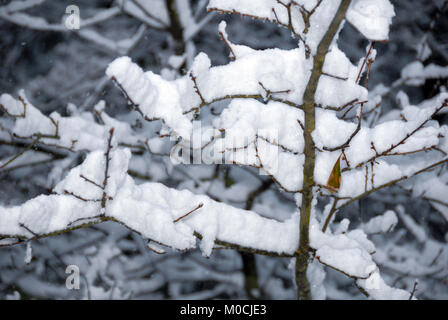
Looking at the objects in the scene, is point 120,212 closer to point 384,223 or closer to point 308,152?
point 308,152

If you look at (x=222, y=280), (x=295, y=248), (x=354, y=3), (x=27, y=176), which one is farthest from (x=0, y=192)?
(x=354, y=3)

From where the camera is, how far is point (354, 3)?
114 centimetres

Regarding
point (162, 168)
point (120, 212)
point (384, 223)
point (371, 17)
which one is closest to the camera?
point (371, 17)

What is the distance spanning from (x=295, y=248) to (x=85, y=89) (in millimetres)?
3388

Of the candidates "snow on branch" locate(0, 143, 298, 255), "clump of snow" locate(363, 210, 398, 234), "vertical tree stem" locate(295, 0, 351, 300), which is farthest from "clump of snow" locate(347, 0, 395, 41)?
"clump of snow" locate(363, 210, 398, 234)

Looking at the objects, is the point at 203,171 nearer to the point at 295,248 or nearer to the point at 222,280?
the point at 222,280

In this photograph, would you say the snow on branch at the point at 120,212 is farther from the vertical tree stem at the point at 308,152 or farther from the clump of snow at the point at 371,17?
the clump of snow at the point at 371,17

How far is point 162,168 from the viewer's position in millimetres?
3717

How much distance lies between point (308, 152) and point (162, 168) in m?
2.47

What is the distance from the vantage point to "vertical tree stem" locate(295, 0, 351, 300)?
1.14 meters

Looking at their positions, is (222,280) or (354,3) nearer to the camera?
(354,3)

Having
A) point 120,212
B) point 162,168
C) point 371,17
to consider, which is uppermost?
point 371,17

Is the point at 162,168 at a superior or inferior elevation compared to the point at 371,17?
inferior

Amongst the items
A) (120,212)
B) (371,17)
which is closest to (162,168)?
(120,212)
